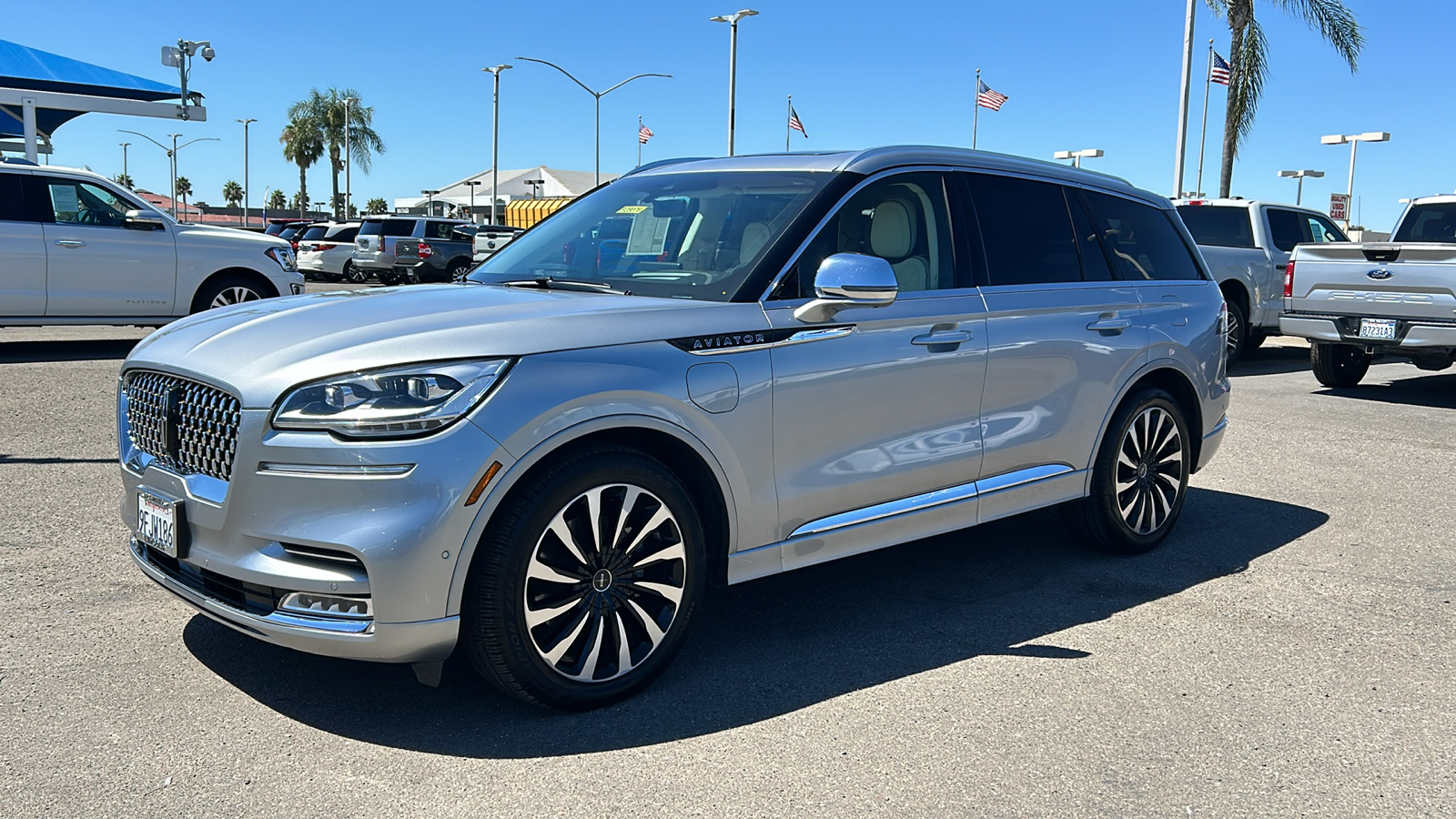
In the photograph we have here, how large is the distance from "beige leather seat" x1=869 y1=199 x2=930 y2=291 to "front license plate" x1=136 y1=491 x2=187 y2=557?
2.60 metres

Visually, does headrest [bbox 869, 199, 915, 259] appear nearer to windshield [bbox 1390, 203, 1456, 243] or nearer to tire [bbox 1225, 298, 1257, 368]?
windshield [bbox 1390, 203, 1456, 243]

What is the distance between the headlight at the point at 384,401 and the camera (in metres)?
3.27

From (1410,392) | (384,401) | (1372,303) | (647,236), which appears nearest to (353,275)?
(1410,392)

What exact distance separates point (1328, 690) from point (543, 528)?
2687 millimetres

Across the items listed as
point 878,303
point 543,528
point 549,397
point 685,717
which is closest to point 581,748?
point 685,717

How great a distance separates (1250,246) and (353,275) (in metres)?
23.6

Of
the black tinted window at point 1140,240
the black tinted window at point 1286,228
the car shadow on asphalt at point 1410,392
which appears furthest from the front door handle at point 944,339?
the black tinted window at point 1286,228

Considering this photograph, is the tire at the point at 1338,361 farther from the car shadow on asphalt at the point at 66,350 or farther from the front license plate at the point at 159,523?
the car shadow on asphalt at the point at 66,350

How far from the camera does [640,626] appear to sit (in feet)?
12.4

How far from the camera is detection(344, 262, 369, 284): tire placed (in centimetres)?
3086

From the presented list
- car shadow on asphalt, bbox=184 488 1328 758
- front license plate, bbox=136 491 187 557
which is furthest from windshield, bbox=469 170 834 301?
front license plate, bbox=136 491 187 557

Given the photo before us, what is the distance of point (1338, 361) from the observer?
12602mm

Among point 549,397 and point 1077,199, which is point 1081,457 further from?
point 549,397

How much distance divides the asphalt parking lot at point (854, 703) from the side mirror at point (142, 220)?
690 cm
